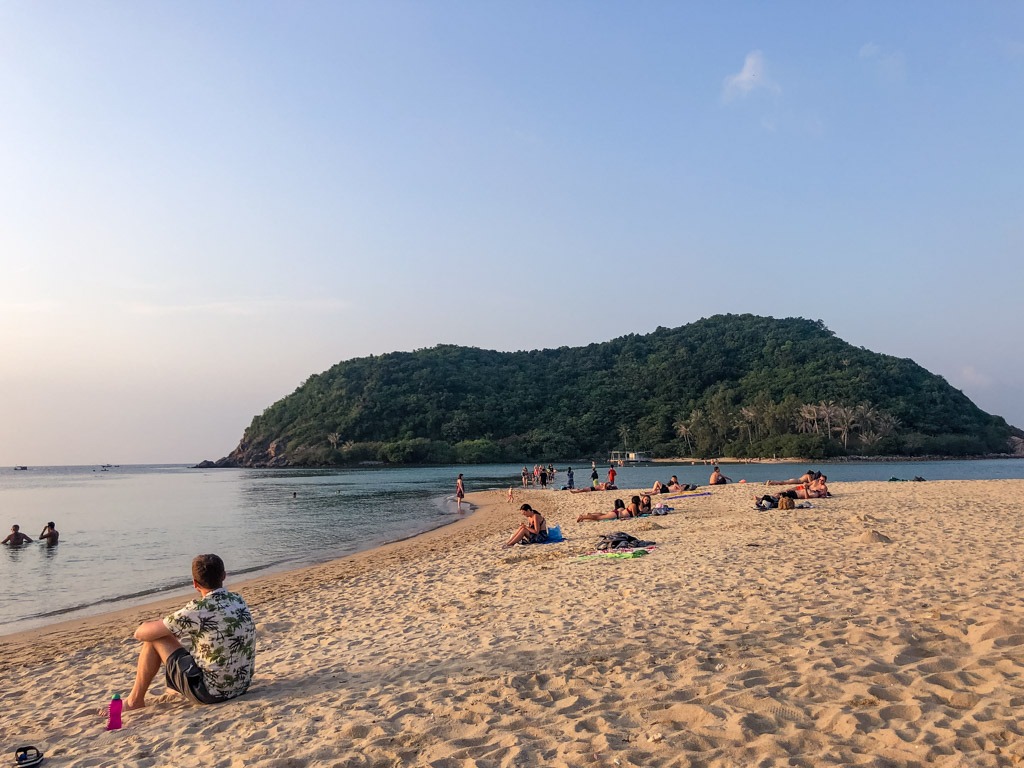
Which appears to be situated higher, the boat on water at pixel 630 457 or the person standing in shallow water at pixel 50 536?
the boat on water at pixel 630 457

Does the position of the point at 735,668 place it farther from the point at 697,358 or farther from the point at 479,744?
the point at 697,358

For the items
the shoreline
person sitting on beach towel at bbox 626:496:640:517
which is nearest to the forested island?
person sitting on beach towel at bbox 626:496:640:517

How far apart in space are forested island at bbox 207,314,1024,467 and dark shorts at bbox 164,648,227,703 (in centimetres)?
10330

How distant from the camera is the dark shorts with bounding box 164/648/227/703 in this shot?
17.5ft

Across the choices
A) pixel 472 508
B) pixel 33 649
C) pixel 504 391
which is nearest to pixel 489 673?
pixel 33 649

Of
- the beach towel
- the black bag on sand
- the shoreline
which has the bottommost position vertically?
the shoreline

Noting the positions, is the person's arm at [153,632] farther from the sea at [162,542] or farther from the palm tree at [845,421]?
the palm tree at [845,421]

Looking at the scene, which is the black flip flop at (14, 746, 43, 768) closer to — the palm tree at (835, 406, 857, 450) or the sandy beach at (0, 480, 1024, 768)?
the sandy beach at (0, 480, 1024, 768)

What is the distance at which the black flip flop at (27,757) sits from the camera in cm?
452

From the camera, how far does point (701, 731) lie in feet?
13.9

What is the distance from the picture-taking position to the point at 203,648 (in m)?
5.42

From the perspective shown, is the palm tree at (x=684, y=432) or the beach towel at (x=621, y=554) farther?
the palm tree at (x=684, y=432)

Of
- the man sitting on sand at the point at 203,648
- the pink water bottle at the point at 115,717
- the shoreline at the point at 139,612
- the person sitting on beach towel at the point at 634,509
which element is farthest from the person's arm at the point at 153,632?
the person sitting on beach towel at the point at 634,509

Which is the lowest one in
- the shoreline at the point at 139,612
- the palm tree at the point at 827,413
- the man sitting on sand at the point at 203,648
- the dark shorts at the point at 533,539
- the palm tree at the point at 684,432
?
the shoreline at the point at 139,612
